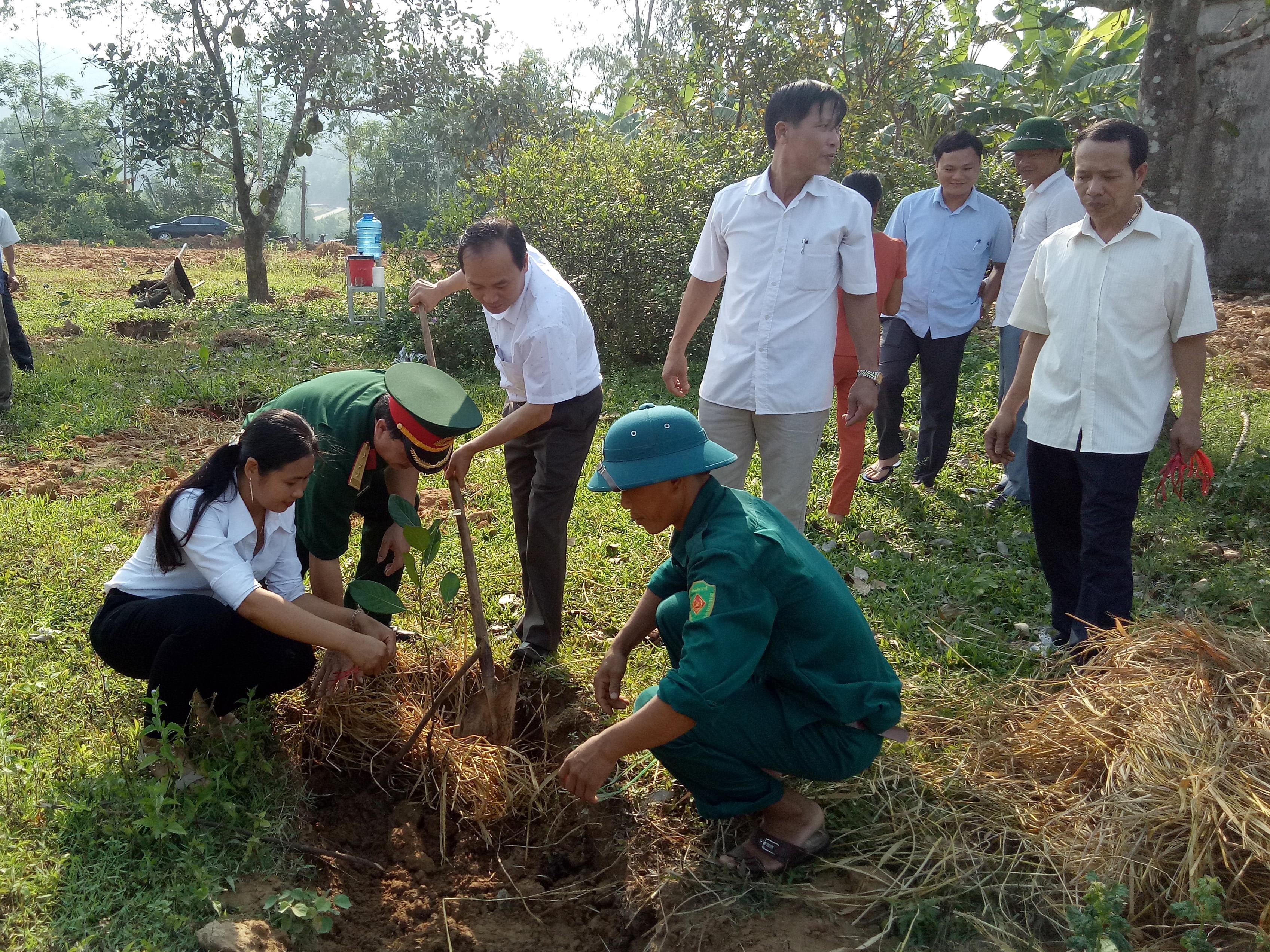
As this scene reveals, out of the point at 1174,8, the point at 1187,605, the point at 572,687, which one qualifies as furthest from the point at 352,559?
the point at 1174,8

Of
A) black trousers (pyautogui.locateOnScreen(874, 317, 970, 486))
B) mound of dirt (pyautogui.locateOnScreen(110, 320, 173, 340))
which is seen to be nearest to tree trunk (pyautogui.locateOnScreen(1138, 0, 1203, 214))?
black trousers (pyautogui.locateOnScreen(874, 317, 970, 486))

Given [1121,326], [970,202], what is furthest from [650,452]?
[970,202]

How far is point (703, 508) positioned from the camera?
218 centimetres

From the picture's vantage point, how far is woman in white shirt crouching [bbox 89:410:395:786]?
248 centimetres

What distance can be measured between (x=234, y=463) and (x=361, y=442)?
0.42 meters

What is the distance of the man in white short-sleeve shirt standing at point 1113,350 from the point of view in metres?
2.89

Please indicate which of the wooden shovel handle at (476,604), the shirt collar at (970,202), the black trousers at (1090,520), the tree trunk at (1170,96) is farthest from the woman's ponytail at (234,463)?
the tree trunk at (1170,96)

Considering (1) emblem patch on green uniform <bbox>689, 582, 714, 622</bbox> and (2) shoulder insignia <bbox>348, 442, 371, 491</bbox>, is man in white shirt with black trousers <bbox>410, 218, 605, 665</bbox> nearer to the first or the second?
(2) shoulder insignia <bbox>348, 442, 371, 491</bbox>

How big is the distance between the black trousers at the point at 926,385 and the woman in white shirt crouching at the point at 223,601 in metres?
3.33

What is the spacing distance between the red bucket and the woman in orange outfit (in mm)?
7201

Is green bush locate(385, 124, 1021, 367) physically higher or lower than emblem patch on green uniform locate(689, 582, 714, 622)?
higher

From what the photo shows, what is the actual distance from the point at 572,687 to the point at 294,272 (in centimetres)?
1638

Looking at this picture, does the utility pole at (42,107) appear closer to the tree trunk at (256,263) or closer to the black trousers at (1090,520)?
the tree trunk at (256,263)

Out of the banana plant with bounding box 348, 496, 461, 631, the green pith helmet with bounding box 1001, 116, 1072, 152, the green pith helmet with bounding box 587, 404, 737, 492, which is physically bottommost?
the banana plant with bounding box 348, 496, 461, 631
